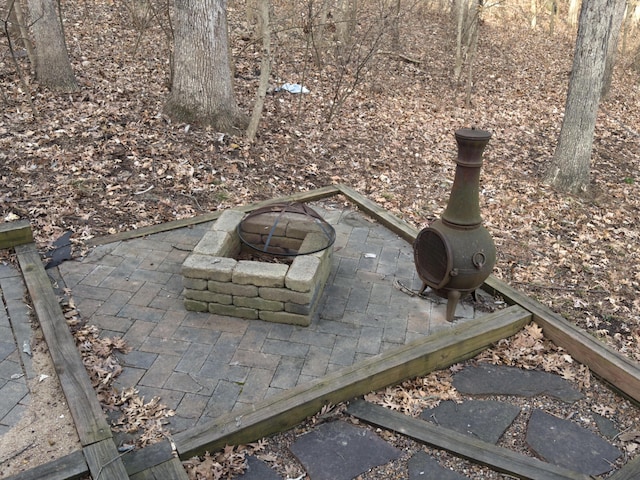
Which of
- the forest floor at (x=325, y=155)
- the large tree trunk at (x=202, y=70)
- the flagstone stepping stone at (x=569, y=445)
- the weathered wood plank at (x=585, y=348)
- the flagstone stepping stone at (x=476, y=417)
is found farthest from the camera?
the large tree trunk at (x=202, y=70)

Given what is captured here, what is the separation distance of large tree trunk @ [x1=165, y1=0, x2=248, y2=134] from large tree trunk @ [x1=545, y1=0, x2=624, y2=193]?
4945mm

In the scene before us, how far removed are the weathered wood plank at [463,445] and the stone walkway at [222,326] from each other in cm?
46

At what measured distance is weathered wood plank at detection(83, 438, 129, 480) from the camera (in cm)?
286

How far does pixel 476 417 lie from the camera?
12.1 ft

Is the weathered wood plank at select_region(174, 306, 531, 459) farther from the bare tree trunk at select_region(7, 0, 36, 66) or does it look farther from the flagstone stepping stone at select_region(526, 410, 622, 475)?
the bare tree trunk at select_region(7, 0, 36, 66)

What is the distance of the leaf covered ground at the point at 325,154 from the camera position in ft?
19.0

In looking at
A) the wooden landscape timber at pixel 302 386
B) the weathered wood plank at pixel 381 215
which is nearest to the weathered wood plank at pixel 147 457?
the wooden landscape timber at pixel 302 386

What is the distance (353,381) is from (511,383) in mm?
1305

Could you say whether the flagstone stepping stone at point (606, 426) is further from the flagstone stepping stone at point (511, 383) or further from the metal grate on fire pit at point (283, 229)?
the metal grate on fire pit at point (283, 229)

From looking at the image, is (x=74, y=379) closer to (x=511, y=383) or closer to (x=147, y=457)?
(x=147, y=457)

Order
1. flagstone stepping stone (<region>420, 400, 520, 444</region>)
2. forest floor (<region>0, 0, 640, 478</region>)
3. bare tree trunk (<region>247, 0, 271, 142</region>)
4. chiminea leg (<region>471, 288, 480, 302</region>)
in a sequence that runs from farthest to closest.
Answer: bare tree trunk (<region>247, 0, 271, 142</region>) < forest floor (<region>0, 0, 640, 478</region>) < chiminea leg (<region>471, 288, 480, 302</region>) < flagstone stepping stone (<region>420, 400, 520, 444</region>)

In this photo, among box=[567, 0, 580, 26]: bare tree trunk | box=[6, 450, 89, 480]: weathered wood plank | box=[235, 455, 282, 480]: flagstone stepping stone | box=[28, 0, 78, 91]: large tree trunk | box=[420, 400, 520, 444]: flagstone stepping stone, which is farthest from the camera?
box=[567, 0, 580, 26]: bare tree trunk

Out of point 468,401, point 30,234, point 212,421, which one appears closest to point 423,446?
point 468,401

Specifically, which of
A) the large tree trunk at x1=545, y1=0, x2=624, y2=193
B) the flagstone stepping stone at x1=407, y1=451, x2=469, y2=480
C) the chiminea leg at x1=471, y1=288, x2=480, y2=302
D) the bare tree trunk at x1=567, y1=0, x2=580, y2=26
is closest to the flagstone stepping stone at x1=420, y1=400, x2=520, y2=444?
the flagstone stepping stone at x1=407, y1=451, x2=469, y2=480
